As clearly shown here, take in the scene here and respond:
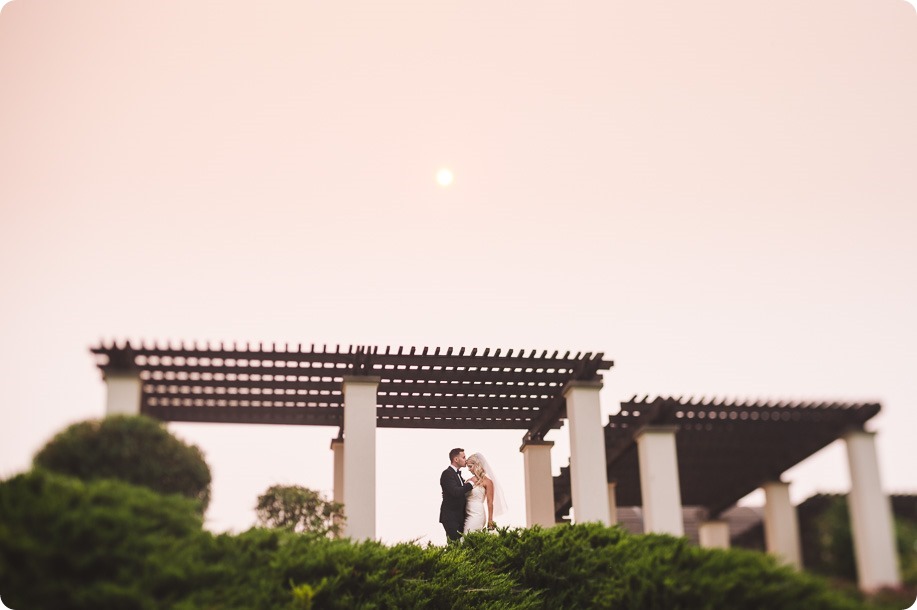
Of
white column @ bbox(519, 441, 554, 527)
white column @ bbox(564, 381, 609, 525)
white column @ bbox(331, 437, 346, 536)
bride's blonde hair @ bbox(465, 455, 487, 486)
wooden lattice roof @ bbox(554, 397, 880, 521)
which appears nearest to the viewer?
wooden lattice roof @ bbox(554, 397, 880, 521)

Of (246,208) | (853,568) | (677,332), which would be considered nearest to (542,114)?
(677,332)

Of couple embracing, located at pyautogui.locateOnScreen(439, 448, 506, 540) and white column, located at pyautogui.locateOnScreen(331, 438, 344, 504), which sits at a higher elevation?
white column, located at pyautogui.locateOnScreen(331, 438, 344, 504)

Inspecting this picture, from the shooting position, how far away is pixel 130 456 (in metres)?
9.05

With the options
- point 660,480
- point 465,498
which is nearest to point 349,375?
point 465,498

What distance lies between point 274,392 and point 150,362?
2809 millimetres

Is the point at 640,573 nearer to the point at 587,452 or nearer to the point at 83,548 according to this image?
the point at 587,452

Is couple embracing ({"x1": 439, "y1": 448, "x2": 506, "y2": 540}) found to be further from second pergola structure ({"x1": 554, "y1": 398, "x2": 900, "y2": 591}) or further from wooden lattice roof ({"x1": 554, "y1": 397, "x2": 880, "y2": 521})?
wooden lattice roof ({"x1": 554, "y1": 397, "x2": 880, "y2": 521})

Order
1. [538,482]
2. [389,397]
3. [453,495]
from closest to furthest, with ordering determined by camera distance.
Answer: [453,495] → [389,397] → [538,482]

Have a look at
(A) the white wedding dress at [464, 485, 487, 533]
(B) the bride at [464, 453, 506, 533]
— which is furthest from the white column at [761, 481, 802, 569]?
(A) the white wedding dress at [464, 485, 487, 533]

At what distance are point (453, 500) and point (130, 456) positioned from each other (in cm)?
591

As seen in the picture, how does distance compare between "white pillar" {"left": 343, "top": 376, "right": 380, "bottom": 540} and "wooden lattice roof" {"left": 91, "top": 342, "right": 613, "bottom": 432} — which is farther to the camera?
"white pillar" {"left": 343, "top": 376, "right": 380, "bottom": 540}

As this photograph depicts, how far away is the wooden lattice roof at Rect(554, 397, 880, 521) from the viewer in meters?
11.9

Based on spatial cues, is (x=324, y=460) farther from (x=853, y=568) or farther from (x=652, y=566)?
(x=853, y=568)

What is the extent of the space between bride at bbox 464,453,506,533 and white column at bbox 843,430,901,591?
5603mm
